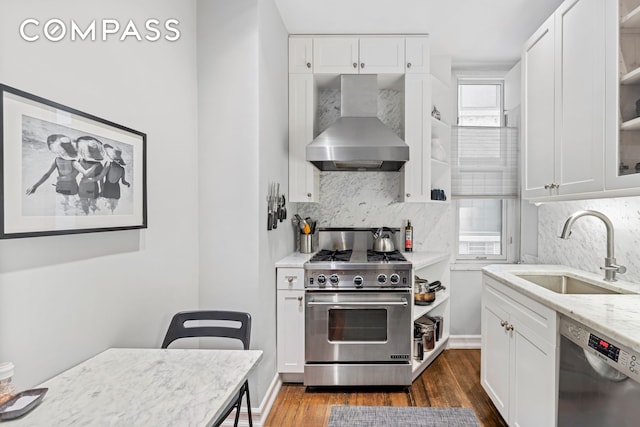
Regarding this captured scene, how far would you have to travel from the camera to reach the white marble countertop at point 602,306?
1347 millimetres

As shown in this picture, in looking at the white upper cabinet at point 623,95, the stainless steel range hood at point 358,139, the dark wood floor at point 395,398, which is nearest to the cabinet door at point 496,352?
the dark wood floor at point 395,398

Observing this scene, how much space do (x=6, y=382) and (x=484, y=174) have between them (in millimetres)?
3767

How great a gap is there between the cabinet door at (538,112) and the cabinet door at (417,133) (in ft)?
2.46

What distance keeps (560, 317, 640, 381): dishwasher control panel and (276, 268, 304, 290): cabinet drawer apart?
1.69m

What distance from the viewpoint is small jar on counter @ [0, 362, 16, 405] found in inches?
42.2

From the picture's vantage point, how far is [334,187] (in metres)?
3.76

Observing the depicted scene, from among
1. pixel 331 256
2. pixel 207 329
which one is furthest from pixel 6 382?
pixel 331 256

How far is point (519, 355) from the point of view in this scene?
2078 mm

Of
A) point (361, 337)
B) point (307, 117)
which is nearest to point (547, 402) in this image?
point (361, 337)

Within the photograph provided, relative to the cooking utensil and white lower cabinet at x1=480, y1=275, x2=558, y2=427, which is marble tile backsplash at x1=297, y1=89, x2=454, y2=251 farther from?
white lower cabinet at x1=480, y1=275, x2=558, y2=427

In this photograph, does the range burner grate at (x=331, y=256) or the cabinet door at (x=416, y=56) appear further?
the cabinet door at (x=416, y=56)

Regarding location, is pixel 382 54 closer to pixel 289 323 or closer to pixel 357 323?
pixel 357 323

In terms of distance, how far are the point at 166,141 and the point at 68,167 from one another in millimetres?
739

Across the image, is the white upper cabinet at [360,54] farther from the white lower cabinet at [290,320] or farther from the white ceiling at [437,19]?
the white lower cabinet at [290,320]
